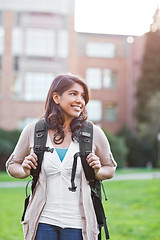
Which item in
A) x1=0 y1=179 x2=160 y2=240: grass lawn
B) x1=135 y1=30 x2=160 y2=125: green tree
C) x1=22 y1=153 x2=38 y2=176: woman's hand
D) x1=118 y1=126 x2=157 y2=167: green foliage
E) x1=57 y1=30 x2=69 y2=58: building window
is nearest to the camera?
x1=22 y1=153 x2=38 y2=176: woman's hand

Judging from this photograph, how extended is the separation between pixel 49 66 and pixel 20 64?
7.68ft

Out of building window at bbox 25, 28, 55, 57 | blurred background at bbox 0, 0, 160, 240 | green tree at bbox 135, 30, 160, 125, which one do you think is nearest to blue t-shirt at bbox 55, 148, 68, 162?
blurred background at bbox 0, 0, 160, 240

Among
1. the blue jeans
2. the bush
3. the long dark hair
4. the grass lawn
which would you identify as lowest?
the bush

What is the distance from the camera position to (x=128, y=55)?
46.8 m

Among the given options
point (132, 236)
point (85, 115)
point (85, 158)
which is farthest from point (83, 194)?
point (132, 236)

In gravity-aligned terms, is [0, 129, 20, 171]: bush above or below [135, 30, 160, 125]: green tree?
below

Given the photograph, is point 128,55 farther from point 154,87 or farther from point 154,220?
point 154,220

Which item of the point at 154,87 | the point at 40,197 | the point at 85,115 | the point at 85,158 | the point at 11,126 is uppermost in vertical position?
the point at 85,115

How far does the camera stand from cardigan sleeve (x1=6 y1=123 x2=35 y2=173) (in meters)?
3.41

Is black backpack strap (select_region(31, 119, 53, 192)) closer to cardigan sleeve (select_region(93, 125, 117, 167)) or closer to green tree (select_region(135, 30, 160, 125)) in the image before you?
cardigan sleeve (select_region(93, 125, 117, 167))

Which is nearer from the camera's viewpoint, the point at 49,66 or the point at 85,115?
the point at 85,115

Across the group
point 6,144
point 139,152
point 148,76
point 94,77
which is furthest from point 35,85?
point 148,76

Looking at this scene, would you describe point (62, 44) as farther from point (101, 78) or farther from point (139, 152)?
point (139, 152)

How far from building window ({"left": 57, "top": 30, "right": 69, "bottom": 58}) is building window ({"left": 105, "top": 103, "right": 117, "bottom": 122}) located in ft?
31.8
